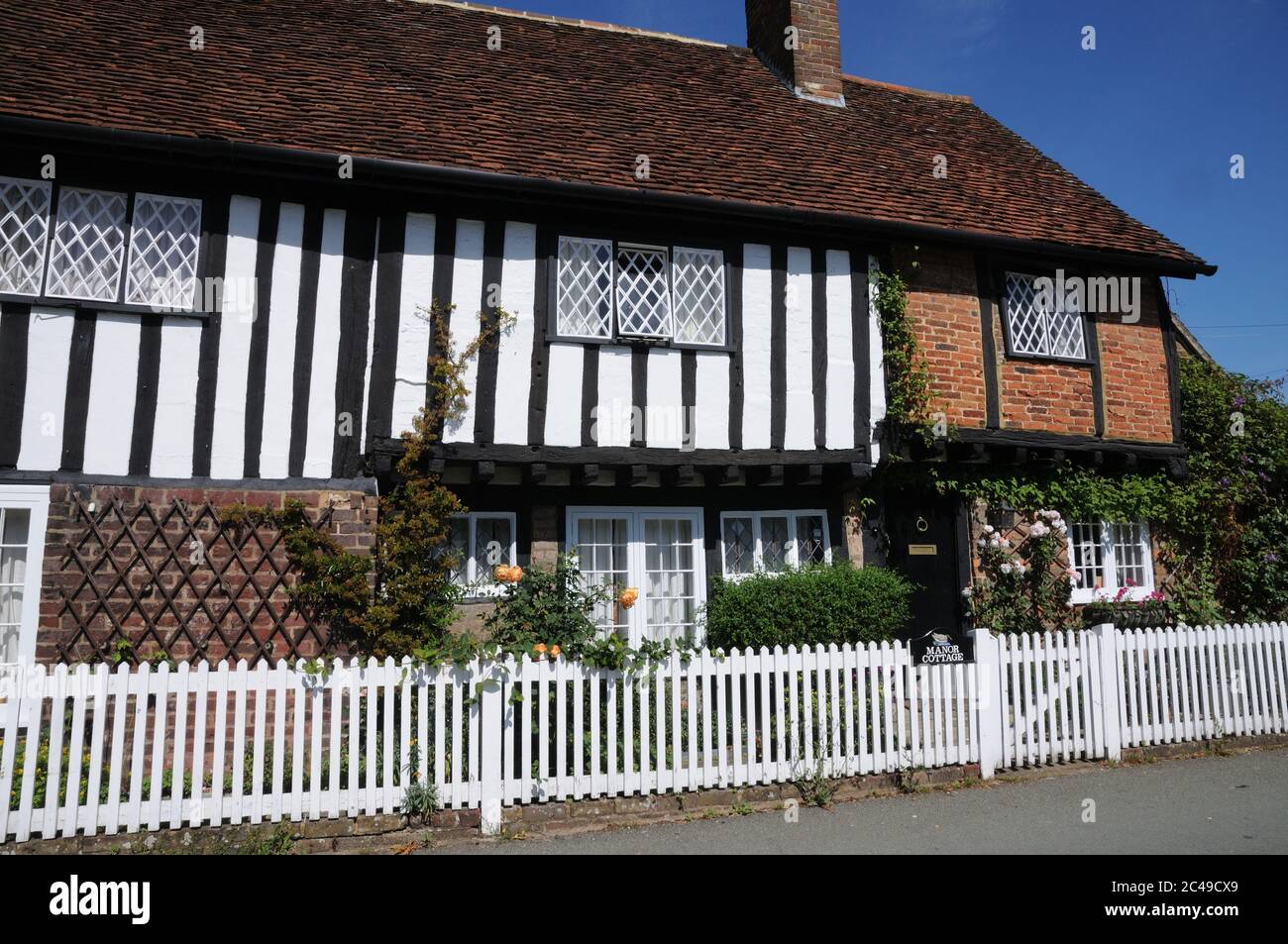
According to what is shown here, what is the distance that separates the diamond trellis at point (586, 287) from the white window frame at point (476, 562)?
1905mm

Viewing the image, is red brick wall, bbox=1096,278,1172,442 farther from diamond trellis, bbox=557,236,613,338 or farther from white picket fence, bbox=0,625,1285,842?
diamond trellis, bbox=557,236,613,338

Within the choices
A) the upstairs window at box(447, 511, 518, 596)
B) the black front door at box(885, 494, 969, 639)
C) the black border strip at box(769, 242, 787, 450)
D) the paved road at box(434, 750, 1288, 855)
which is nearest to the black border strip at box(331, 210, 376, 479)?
the upstairs window at box(447, 511, 518, 596)

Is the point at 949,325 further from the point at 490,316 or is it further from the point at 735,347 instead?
the point at 490,316

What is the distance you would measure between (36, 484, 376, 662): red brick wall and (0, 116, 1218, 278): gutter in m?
2.75

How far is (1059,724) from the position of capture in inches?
260

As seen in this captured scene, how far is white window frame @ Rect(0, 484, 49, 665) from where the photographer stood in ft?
19.5

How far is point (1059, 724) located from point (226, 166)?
8.33 metres

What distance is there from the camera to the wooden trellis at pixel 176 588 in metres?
6.03

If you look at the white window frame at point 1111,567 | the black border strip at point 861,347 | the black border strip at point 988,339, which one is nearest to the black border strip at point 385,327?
the black border strip at point 861,347

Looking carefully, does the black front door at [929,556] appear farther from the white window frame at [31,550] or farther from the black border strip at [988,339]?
the white window frame at [31,550]

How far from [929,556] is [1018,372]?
225 centimetres

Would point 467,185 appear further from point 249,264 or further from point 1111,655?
point 1111,655

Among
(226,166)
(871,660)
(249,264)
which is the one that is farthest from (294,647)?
(871,660)
